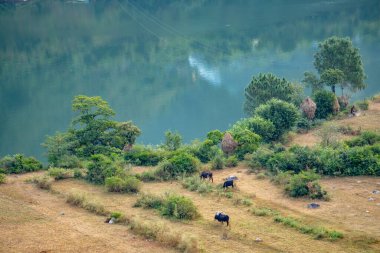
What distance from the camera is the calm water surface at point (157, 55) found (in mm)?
56625

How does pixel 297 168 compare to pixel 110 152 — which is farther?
pixel 110 152

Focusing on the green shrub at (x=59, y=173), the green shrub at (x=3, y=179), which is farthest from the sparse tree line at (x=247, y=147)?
the green shrub at (x=3, y=179)

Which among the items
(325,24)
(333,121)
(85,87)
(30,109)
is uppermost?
(325,24)

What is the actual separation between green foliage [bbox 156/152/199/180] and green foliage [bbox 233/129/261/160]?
11.6ft

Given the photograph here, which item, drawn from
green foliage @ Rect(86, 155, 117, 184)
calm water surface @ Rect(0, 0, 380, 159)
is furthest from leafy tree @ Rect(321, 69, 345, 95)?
green foliage @ Rect(86, 155, 117, 184)

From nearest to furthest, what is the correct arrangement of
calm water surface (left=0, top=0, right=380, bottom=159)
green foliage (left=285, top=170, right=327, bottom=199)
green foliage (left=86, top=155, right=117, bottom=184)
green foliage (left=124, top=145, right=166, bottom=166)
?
green foliage (left=285, top=170, right=327, bottom=199) → green foliage (left=86, top=155, right=117, bottom=184) → green foliage (left=124, top=145, right=166, bottom=166) → calm water surface (left=0, top=0, right=380, bottom=159)

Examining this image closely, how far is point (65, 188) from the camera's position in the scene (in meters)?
27.8

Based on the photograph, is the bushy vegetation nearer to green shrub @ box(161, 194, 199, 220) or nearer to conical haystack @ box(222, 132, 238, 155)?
green shrub @ box(161, 194, 199, 220)

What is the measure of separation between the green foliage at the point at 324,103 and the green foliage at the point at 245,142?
7.63 meters

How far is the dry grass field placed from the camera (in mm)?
18969

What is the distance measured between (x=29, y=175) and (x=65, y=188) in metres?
4.04

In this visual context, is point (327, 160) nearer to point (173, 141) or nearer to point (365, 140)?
point (365, 140)

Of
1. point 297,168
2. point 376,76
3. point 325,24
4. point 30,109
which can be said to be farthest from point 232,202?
point 325,24

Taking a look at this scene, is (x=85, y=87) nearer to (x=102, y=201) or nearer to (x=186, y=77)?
(x=186, y=77)
